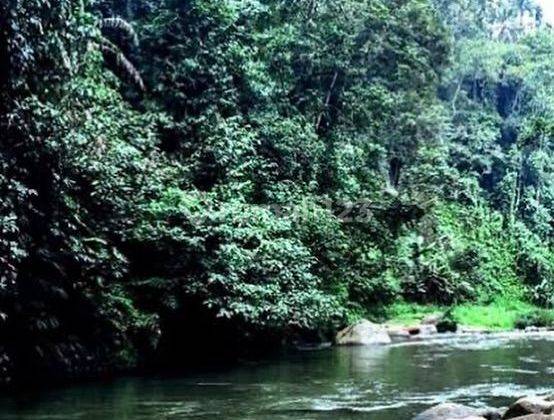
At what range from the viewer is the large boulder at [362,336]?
19234mm

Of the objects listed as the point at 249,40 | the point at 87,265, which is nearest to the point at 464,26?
the point at 249,40

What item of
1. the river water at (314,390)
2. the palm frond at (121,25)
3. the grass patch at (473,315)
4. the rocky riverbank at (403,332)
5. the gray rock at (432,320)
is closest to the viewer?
the river water at (314,390)

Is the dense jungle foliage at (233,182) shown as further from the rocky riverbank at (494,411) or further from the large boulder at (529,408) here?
the large boulder at (529,408)

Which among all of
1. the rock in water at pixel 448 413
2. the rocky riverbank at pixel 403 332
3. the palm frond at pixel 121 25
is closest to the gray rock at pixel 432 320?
the rocky riverbank at pixel 403 332

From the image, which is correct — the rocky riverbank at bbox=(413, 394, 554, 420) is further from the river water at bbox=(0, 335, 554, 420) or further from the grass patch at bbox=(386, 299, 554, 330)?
the grass patch at bbox=(386, 299, 554, 330)

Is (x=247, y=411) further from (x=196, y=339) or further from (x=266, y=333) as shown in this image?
(x=266, y=333)

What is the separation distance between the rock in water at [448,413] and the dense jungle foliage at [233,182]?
529 centimetres

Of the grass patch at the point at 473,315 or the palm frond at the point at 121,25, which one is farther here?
the grass patch at the point at 473,315

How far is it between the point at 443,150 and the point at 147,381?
81.4 ft

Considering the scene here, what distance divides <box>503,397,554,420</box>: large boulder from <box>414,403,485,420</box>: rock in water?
0.35m

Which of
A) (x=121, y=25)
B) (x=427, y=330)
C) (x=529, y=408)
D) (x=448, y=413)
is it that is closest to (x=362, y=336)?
(x=427, y=330)

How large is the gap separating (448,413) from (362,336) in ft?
35.1

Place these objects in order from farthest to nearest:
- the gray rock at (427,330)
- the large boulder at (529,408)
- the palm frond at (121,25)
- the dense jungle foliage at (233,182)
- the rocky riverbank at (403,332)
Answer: the gray rock at (427,330) < the palm frond at (121,25) < the rocky riverbank at (403,332) < the dense jungle foliage at (233,182) < the large boulder at (529,408)

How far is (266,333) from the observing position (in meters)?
17.2
